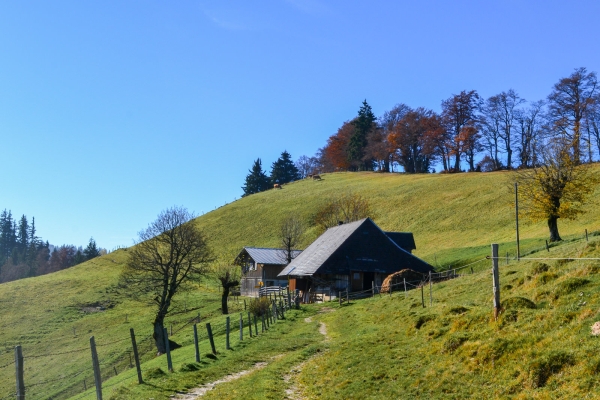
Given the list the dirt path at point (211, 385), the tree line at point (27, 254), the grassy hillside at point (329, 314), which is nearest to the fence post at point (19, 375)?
the grassy hillside at point (329, 314)

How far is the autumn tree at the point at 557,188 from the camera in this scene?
4175 cm

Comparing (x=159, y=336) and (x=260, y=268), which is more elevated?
(x=260, y=268)

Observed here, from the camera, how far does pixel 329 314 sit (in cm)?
3228

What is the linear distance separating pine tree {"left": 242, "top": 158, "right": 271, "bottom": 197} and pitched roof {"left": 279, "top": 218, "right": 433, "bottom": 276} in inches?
3654

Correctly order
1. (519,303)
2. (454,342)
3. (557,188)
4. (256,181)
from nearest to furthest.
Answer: (454,342) → (519,303) → (557,188) → (256,181)

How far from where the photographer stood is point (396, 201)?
8681 centimetres

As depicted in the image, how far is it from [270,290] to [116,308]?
1903 centimetres

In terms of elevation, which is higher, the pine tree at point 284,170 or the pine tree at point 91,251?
the pine tree at point 284,170

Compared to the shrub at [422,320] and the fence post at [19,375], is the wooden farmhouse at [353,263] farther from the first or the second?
the fence post at [19,375]

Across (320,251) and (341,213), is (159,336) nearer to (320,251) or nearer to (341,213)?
(320,251)

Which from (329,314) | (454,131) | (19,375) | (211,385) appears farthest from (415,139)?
(19,375)

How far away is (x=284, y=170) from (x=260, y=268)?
8571 centimetres

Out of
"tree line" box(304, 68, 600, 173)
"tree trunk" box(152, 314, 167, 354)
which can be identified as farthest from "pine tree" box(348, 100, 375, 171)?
"tree trunk" box(152, 314, 167, 354)

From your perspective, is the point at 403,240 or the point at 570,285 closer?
the point at 570,285
